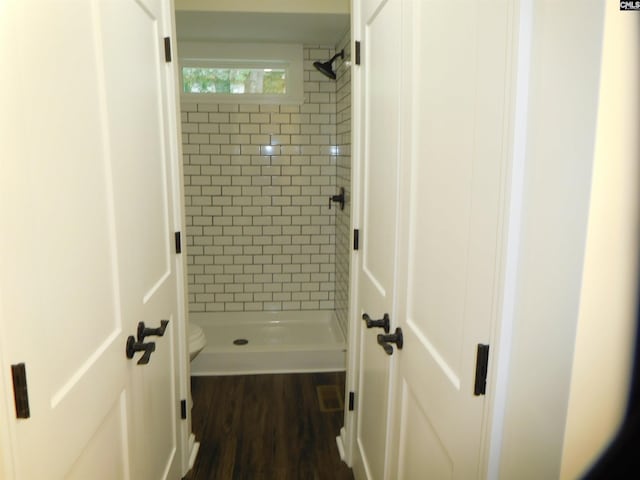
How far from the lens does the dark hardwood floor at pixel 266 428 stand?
7.22 feet

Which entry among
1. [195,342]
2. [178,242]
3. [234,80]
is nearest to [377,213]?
[178,242]

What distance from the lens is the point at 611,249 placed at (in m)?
0.46

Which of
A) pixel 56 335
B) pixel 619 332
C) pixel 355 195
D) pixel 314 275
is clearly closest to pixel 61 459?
pixel 56 335

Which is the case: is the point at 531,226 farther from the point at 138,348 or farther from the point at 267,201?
the point at 267,201

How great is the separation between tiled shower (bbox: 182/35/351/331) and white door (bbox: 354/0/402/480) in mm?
1575

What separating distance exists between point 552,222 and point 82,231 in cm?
96

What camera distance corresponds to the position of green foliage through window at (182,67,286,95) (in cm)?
359

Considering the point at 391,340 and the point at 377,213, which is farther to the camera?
the point at 377,213

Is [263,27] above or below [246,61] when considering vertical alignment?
above

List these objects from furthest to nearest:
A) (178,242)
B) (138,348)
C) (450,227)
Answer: (178,242), (138,348), (450,227)

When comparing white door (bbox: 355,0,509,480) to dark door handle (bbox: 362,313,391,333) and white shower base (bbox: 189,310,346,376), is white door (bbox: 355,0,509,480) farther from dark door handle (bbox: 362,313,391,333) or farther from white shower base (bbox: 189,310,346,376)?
white shower base (bbox: 189,310,346,376)

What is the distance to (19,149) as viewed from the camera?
0.79 metres

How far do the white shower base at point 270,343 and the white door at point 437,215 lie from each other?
1.55 meters

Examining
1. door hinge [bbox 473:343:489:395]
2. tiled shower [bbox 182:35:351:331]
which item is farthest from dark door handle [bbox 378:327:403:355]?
tiled shower [bbox 182:35:351:331]
